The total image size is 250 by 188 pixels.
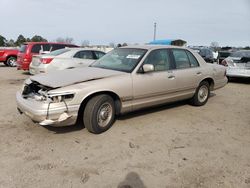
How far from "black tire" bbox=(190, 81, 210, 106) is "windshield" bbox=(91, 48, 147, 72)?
2089 mm

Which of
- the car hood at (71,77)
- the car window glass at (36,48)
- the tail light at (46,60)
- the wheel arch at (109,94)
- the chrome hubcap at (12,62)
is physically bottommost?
the chrome hubcap at (12,62)

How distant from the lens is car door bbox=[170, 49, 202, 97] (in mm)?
5637

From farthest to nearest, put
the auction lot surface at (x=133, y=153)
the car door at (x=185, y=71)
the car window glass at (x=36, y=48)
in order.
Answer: the car window glass at (x=36, y=48), the car door at (x=185, y=71), the auction lot surface at (x=133, y=153)

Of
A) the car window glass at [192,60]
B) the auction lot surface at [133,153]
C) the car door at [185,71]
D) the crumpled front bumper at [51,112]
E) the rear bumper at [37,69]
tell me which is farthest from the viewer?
the rear bumper at [37,69]

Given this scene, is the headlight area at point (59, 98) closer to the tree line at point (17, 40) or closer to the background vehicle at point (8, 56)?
the background vehicle at point (8, 56)

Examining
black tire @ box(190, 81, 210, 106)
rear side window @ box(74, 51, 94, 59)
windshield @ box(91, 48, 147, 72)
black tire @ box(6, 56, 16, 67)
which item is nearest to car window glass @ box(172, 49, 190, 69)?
black tire @ box(190, 81, 210, 106)

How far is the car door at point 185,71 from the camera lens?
18.5ft

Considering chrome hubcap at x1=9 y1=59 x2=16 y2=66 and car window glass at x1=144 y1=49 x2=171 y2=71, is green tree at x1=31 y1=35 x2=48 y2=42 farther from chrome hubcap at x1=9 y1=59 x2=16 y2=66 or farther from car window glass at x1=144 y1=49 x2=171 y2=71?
car window glass at x1=144 y1=49 x2=171 y2=71

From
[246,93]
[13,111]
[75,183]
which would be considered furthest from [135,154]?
[246,93]

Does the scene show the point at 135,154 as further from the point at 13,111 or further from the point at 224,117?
the point at 13,111

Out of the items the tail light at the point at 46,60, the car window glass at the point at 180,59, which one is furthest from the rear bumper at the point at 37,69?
the car window glass at the point at 180,59

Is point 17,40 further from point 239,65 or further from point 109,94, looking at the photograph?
point 109,94

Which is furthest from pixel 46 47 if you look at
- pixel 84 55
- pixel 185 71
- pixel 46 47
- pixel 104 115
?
pixel 104 115

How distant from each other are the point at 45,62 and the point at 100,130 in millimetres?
5610
